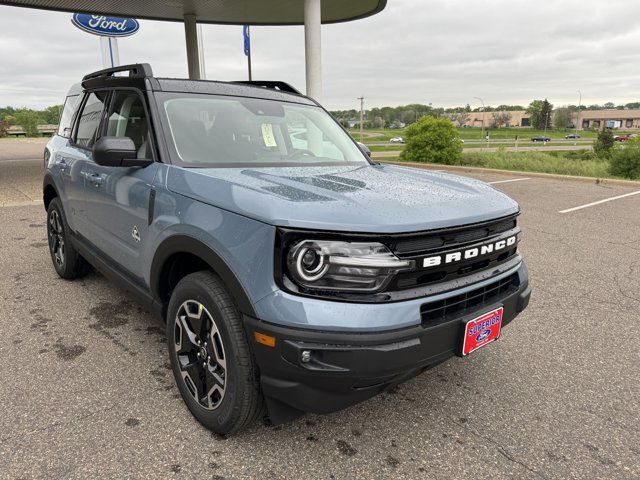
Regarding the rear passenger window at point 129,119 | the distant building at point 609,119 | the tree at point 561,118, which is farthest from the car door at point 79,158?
the distant building at point 609,119

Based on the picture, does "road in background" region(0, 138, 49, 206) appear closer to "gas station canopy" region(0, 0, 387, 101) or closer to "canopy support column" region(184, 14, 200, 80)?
"gas station canopy" region(0, 0, 387, 101)

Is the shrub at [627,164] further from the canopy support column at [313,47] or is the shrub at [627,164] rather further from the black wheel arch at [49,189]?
the black wheel arch at [49,189]

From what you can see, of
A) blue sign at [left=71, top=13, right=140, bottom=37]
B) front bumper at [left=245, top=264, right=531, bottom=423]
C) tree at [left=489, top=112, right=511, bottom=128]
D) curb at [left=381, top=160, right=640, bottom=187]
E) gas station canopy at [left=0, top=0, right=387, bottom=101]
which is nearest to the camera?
front bumper at [left=245, top=264, right=531, bottom=423]

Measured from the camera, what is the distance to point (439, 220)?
1.98m

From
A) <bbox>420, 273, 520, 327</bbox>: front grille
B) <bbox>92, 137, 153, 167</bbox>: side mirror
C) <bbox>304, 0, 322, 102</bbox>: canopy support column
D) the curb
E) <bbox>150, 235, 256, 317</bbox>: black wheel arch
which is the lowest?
the curb

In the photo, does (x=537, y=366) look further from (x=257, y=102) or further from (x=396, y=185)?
(x=257, y=102)

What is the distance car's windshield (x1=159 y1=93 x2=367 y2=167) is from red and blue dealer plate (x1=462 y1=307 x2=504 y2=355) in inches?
58.1

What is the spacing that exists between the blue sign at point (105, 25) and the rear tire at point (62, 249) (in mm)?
18345

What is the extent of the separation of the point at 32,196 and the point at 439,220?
9557mm

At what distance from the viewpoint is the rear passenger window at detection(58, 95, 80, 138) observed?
14.0ft

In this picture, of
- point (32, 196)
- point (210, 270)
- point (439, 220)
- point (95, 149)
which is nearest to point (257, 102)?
point (95, 149)

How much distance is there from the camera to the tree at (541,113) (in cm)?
10062

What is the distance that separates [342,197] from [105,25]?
72.8 feet

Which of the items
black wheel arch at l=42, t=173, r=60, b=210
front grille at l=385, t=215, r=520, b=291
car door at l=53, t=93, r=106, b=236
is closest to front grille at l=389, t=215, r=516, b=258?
front grille at l=385, t=215, r=520, b=291
